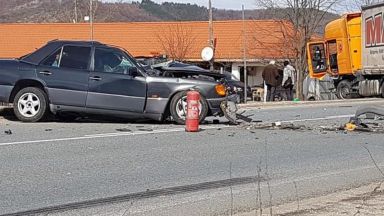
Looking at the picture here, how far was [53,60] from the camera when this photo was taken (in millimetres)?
13883

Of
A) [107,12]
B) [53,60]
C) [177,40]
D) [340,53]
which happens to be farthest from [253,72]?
[107,12]

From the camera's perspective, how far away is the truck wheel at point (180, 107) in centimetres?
1378

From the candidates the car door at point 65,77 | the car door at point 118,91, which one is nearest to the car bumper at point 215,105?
the car door at point 118,91

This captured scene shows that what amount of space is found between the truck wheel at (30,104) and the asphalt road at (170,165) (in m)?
0.25

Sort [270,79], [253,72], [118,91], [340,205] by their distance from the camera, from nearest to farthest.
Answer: [340,205] → [118,91] → [270,79] → [253,72]

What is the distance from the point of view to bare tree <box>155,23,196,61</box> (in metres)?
45.4

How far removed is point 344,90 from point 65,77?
60.9ft

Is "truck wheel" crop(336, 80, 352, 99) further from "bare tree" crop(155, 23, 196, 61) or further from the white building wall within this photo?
"bare tree" crop(155, 23, 196, 61)

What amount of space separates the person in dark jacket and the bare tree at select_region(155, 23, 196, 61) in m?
18.3

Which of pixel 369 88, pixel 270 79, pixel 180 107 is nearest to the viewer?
pixel 180 107

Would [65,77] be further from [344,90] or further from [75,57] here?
[344,90]

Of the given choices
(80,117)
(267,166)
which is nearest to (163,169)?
(267,166)

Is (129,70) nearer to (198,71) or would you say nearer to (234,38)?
(198,71)

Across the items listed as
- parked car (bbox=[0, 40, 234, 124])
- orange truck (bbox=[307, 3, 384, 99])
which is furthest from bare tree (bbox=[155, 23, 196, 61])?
parked car (bbox=[0, 40, 234, 124])
